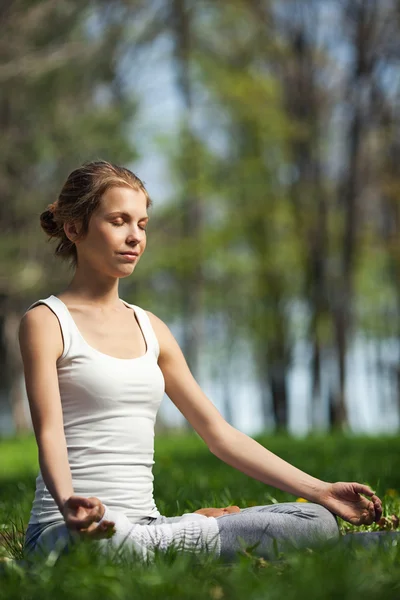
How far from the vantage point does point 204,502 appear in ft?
15.0

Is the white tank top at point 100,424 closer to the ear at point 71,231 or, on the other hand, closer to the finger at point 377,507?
the ear at point 71,231

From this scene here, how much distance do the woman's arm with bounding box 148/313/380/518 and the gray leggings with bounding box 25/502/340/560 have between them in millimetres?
127

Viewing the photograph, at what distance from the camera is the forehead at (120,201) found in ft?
10.5

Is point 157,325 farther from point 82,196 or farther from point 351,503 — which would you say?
point 351,503

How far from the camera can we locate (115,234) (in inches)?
Answer: 125

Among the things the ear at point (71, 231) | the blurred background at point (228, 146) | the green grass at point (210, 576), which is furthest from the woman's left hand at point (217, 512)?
the blurred background at point (228, 146)

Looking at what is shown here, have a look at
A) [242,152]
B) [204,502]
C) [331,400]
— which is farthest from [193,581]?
[242,152]

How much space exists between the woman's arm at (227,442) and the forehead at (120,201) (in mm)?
467

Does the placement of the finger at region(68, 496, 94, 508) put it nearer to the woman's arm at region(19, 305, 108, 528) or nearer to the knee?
the woman's arm at region(19, 305, 108, 528)

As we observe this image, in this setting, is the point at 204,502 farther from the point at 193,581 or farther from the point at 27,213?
the point at 27,213

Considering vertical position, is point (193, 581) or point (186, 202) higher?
point (186, 202)

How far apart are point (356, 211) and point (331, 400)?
11.4 feet

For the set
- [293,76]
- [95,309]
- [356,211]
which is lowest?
[95,309]

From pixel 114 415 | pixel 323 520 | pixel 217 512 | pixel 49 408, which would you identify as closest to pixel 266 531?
pixel 323 520
